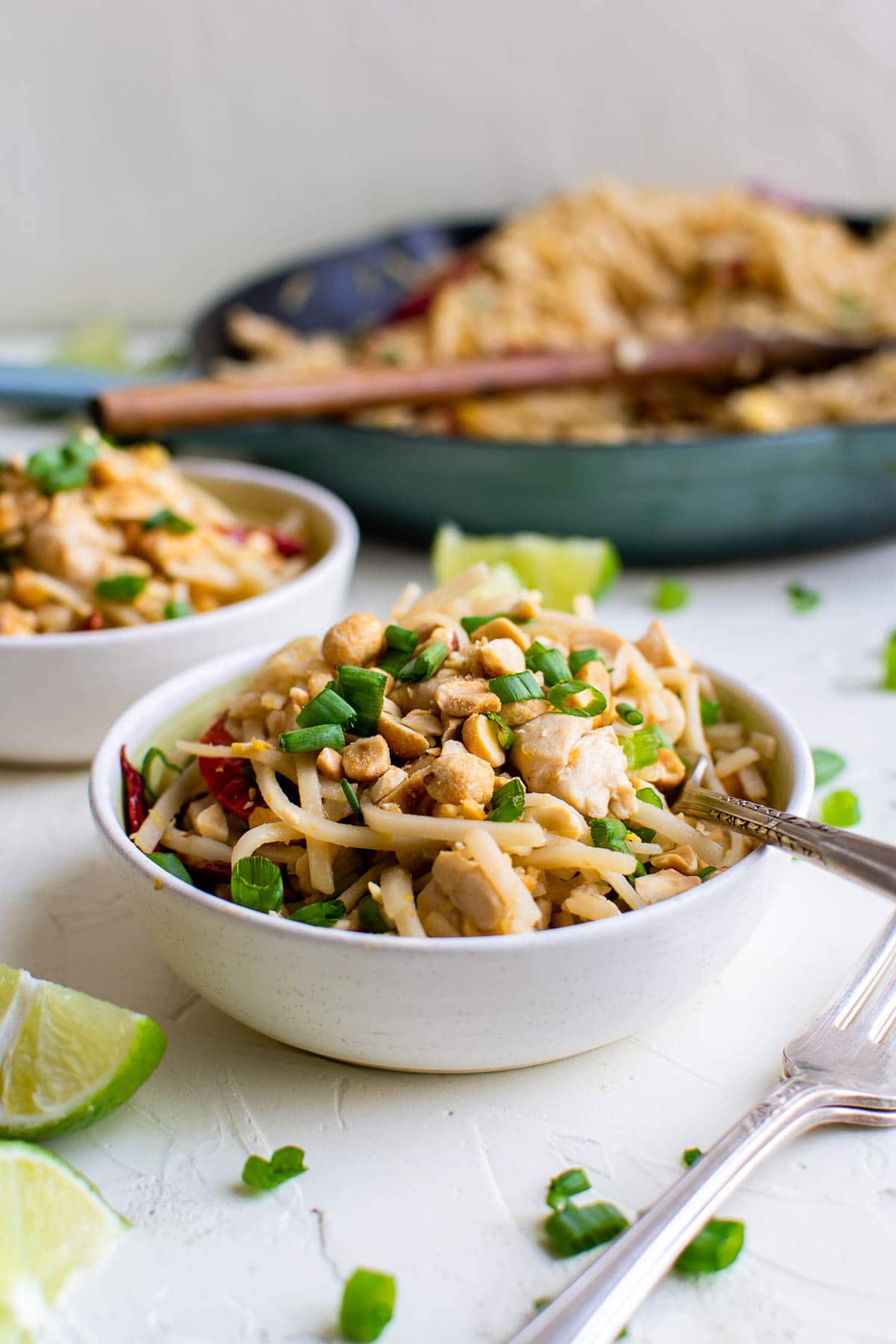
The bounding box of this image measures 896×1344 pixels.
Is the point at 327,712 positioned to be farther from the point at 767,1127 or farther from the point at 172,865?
the point at 767,1127

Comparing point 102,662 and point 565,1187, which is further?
point 102,662

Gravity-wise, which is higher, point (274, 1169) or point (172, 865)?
point (172, 865)

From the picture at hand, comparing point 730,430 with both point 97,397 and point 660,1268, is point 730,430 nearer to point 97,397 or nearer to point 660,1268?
point 97,397

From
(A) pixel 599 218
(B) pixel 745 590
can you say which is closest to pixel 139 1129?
(B) pixel 745 590

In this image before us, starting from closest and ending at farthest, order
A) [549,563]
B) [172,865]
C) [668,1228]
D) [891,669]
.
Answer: [668,1228]
[172,865]
[891,669]
[549,563]

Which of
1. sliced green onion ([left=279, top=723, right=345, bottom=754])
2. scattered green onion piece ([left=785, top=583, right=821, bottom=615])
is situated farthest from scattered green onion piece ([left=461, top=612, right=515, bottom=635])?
scattered green onion piece ([left=785, top=583, right=821, bottom=615])

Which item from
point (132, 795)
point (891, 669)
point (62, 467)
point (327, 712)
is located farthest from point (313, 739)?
point (891, 669)

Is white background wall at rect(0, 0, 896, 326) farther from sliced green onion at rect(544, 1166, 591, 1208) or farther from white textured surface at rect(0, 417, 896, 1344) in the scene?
sliced green onion at rect(544, 1166, 591, 1208)

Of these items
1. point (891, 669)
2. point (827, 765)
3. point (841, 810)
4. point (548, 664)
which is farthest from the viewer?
point (891, 669)
